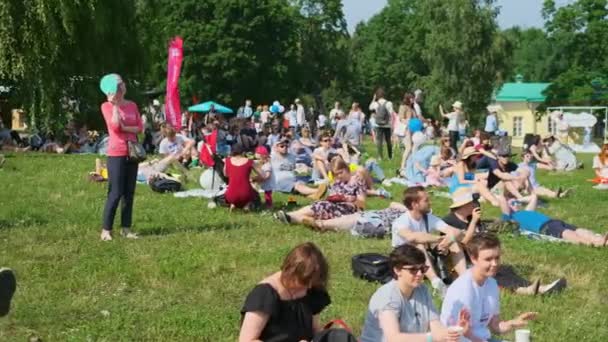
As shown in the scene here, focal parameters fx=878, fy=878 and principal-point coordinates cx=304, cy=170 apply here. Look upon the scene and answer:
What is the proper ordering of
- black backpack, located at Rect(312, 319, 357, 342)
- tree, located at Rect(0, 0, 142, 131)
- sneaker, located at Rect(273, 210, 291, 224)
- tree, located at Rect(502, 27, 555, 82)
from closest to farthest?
black backpack, located at Rect(312, 319, 357, 342) < sneaker, located at Rect(273, 210, 291, 224) < tree, located at Rect(0, 0, 142, 131) < tree, located at Rect(502, 27, 555, 82)

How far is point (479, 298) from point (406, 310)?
622 millimetres

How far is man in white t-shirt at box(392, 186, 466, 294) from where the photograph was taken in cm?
792

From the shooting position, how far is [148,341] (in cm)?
618

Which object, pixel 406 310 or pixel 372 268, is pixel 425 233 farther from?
pixel 406 310

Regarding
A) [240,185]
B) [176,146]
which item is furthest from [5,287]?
[176,146]

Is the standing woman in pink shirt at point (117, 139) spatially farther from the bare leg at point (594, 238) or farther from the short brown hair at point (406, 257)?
the bare leg at point (594, 238)

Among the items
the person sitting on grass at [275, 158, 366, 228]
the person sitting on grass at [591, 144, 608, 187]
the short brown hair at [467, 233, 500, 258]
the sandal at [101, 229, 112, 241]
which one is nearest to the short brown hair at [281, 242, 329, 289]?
the short brown hair at [467, 233, 500, 258]

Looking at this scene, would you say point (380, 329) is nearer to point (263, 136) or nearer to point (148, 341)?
point (148, 341)

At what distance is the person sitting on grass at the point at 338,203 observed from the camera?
11023 mm

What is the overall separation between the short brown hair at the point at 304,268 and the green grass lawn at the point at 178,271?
161cm

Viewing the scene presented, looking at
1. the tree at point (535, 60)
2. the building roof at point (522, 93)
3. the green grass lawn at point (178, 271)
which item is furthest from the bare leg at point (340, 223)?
the tree at point (535, 60)

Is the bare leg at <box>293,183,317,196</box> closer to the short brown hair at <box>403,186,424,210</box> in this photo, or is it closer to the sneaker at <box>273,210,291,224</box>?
the sneaker at <box>273,210,291,224</box>

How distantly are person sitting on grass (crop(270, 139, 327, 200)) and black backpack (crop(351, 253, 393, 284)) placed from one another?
217 inches

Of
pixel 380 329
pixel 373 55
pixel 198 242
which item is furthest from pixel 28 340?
pixel 373 55
